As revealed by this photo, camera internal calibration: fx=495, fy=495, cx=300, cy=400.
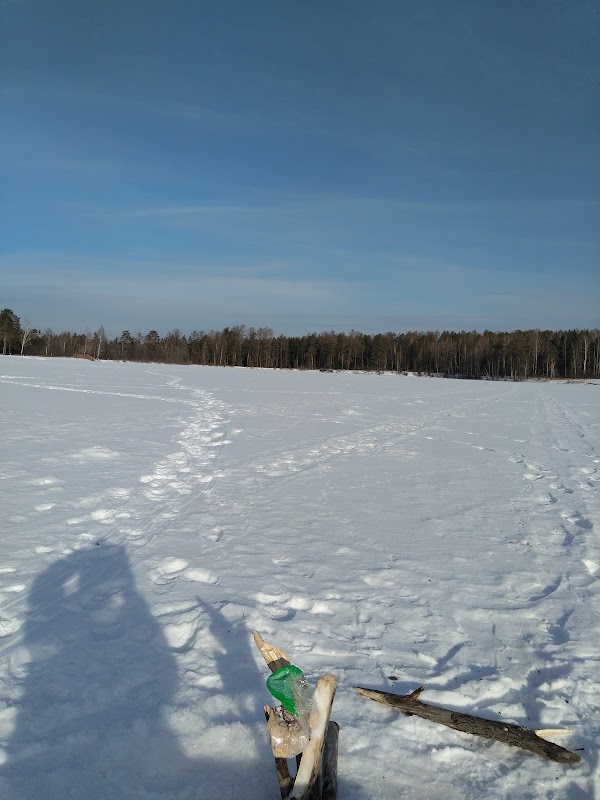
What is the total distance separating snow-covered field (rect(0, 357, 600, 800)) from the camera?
2316 mm

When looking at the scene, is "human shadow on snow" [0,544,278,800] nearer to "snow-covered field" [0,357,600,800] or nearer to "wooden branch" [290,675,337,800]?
"snow-covered field" [0,357,600,800]

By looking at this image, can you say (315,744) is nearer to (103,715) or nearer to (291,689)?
(291,689)

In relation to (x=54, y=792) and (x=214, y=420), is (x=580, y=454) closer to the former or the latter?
(x=214, y=420)

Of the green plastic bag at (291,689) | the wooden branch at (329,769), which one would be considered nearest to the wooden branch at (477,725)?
the wooden branch at (329,769)

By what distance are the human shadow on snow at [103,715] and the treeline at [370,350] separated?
83832mm

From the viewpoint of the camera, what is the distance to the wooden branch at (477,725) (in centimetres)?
238

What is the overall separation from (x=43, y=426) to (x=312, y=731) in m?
9.96

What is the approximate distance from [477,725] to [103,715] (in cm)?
191

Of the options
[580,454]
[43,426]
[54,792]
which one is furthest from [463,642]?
[43,426]

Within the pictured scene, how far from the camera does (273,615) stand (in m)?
3.55

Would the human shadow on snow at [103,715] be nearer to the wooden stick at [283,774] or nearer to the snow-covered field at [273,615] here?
the snow-covered field at [273,615]

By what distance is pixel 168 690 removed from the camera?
9.03 feet

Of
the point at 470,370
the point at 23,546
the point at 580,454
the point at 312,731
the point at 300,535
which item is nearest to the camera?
the point at 312,731

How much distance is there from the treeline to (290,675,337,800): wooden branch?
277 ft
